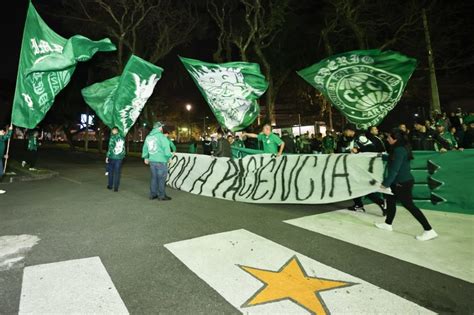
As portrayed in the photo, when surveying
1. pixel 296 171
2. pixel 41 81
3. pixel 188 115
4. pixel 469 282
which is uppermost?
pixel 188 115

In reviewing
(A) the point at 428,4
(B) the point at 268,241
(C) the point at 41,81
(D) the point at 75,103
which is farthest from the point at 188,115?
(B) the point at 268,241

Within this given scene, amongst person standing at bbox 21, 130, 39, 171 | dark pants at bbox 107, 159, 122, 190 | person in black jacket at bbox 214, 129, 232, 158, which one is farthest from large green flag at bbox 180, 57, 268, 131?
person standing at bbox 21, 130, 39, 171

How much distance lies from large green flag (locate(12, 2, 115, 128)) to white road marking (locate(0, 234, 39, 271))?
3.51 m

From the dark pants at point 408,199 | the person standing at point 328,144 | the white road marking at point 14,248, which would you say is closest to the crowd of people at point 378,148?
the dark pants at point 408,199

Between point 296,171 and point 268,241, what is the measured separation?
2.67m

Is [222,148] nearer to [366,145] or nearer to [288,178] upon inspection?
[288,178]

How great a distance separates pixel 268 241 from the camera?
4.36 meters

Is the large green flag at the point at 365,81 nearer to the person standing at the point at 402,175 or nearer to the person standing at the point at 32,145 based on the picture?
the person standing at the point at 402,175

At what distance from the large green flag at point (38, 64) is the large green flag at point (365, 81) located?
5.96 meters

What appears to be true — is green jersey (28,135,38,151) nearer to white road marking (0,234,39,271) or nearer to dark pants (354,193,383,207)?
white road marking (0,234,39,271)

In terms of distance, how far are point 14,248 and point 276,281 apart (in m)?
3.73

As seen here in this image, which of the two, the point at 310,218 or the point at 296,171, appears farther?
the point at 296,171

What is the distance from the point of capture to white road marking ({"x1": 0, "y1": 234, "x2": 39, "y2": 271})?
3.63 m

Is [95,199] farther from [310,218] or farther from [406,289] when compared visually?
[406,289]
